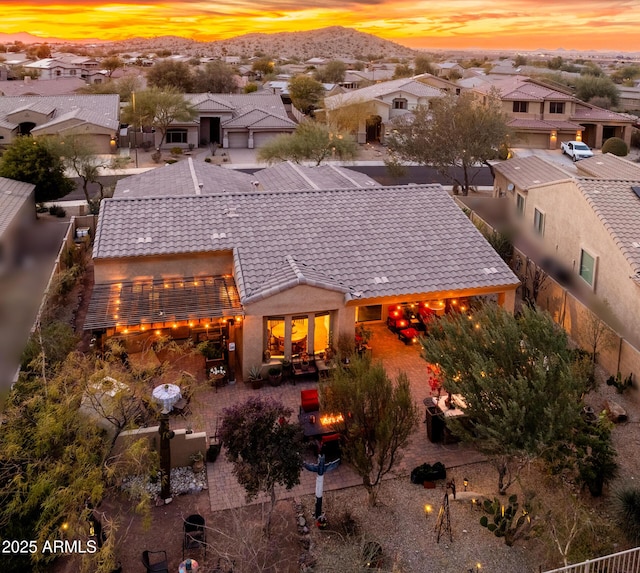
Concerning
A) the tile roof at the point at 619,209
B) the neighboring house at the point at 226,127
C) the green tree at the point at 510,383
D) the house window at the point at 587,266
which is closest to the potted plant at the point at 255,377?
the green tree at the point at 510,383

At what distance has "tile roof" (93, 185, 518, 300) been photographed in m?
21.7

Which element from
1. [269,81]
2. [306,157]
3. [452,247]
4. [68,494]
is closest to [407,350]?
[452,247]

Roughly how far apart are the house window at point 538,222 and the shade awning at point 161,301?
14.8 m

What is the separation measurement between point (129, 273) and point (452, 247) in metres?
11.7

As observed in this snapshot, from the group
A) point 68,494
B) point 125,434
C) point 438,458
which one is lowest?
point 438,458

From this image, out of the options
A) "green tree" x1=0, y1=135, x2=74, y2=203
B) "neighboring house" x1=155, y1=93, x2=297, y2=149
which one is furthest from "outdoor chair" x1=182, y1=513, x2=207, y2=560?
"neighboring house" x1=155, y1=93, x2=297, y2=149

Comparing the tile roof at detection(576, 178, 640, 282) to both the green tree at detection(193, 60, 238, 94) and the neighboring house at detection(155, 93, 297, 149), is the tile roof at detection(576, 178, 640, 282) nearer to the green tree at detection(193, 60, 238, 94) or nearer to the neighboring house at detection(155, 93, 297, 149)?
the neighboring house at detection(155, 93, 297, 149)

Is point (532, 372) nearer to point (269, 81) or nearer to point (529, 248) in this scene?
point (529, 248)

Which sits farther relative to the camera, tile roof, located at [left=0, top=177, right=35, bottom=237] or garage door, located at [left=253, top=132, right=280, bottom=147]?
garage door, located at [left=253, top=132, right=280, bottom=147]

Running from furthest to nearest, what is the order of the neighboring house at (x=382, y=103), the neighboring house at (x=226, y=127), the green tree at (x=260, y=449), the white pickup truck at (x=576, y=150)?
→ the neighboring house at (x=382, y=103)
the neighboring house at (x=226, y=127)
the white pickup truck at (x=576, y=150)
the green tree at (x=260, y=449)

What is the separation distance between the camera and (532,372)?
1416 cm

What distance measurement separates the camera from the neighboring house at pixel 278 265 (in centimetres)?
2017

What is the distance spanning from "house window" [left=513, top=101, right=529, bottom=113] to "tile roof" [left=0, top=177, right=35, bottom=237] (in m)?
49.4

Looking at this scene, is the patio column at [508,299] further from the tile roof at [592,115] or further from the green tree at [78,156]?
the tile roof at [592,115]
